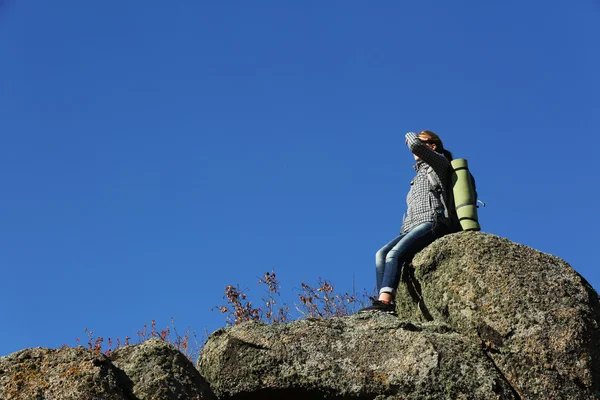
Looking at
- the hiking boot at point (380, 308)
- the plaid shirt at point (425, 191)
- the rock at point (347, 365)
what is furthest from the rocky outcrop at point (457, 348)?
the plaid shirt at point (425, 191)

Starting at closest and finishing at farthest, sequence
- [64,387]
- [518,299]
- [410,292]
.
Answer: [64,387], [518,299], [410,292]

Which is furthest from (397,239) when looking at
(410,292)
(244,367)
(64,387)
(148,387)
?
(64,387)

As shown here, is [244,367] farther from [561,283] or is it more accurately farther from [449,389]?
[561,283]

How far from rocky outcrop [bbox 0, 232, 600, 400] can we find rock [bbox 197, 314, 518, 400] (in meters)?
0.01

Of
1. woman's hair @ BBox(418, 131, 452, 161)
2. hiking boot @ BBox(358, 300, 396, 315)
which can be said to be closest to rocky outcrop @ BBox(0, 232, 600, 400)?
hiking boot @ BBox(358, 300, 396, 315)

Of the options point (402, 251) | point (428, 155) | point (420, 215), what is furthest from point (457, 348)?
point (428, 155)

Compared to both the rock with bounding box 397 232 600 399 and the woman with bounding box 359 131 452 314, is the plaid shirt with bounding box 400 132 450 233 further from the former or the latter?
the rock with bounding box 397 232 600 399

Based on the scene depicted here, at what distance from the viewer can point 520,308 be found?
26.0ft

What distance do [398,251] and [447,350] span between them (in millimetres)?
1908

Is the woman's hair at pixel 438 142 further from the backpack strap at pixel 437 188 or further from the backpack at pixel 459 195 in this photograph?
the backpack strap at pixel 437 188

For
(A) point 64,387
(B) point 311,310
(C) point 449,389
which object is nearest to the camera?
(A) point 64,387

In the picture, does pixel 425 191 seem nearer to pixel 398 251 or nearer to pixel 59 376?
pixel 398 251

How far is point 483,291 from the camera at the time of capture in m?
8.20

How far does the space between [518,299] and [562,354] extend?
2.36 ft
